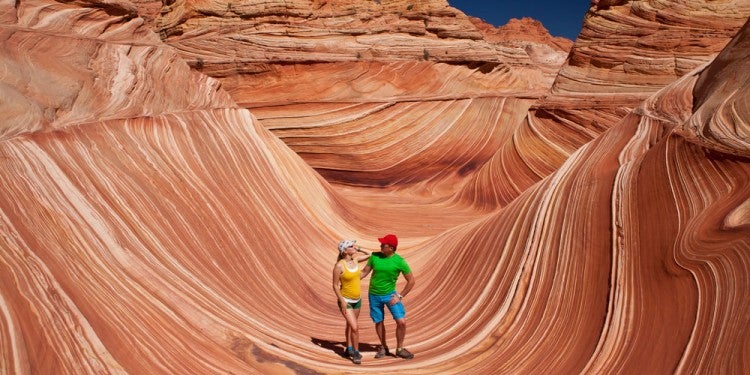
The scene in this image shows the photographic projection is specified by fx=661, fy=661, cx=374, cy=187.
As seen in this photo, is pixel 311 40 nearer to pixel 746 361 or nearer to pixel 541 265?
pixel 541 265

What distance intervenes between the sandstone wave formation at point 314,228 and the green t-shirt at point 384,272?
0.66 m

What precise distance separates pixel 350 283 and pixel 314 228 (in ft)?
13.2

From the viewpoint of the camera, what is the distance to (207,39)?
657 inches

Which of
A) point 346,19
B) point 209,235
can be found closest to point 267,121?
point 346,19

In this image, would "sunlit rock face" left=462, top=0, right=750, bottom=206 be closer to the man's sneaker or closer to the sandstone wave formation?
the sandstone wave formation

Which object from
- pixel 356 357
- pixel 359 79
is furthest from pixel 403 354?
pixel 359 79

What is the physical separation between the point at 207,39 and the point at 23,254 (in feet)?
42.6

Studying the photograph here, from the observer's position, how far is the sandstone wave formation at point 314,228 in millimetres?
4656

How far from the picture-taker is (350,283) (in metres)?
5.49

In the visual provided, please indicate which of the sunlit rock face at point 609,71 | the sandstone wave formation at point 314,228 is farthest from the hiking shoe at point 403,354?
the sunlit rock face at point 609,71

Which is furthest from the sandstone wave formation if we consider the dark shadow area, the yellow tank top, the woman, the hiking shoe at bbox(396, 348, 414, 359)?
the yellow tank top

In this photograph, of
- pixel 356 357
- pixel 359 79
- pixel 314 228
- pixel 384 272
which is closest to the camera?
pixel 384 272

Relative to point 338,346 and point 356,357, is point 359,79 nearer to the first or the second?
point 338,346

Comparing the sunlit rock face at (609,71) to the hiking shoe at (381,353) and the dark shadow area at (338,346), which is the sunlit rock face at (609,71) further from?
the hiking shoe at (381,353)
